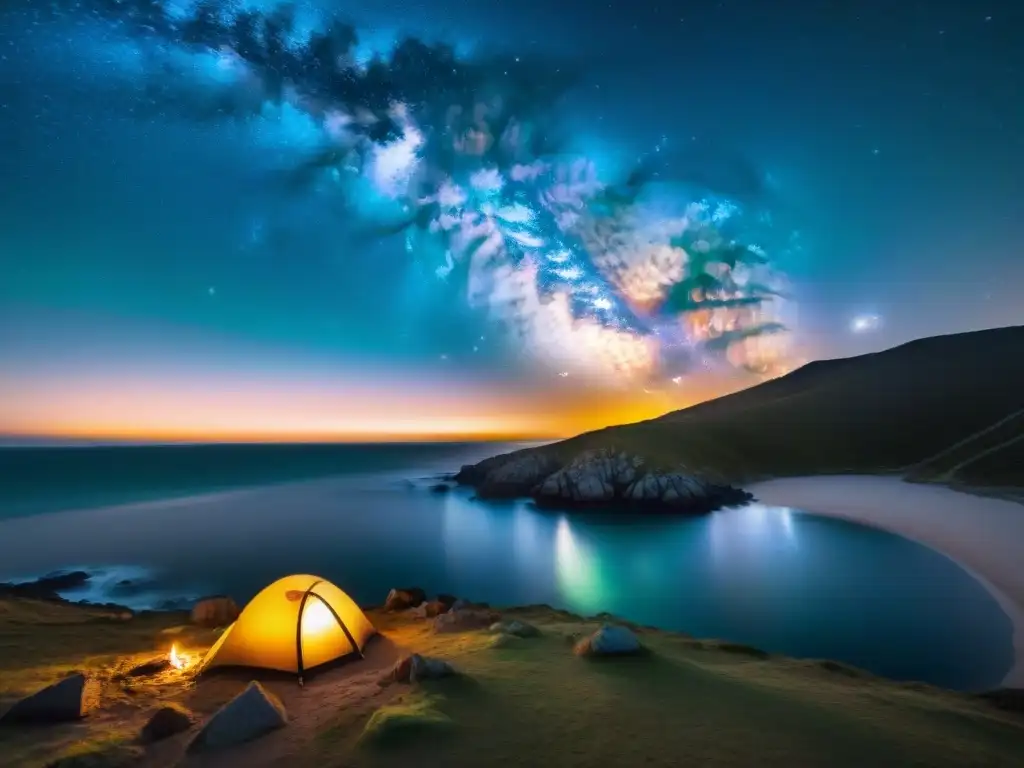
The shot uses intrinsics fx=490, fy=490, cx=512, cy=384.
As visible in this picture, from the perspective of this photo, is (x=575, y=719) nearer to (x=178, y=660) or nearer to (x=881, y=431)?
(x=178, y=660)

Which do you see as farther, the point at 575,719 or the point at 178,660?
the point at 178,660

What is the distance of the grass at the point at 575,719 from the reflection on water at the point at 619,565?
31.7 feet

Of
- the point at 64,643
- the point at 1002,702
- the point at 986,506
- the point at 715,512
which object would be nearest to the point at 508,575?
the point at 64,643

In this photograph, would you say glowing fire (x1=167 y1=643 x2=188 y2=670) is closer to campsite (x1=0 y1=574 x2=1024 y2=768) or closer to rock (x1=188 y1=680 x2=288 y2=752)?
campsite (x1=0 y1=574 x2=1024 y2=768)

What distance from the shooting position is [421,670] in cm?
963

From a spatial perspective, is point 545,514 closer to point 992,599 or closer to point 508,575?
point 508,575

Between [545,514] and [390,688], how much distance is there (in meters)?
49.1

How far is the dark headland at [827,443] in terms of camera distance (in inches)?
2438

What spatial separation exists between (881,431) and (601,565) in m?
100

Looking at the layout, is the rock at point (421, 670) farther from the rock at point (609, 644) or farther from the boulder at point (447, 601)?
the boulder at point (447, 601)

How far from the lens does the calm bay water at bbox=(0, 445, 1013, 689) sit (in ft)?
66.1

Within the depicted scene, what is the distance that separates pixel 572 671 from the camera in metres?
10.2

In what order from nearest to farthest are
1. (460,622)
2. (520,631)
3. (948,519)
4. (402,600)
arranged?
(520,631) → (460,622) → (402,600) → (948,519)

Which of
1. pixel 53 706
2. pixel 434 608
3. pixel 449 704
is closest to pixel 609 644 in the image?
pixel 449 704
